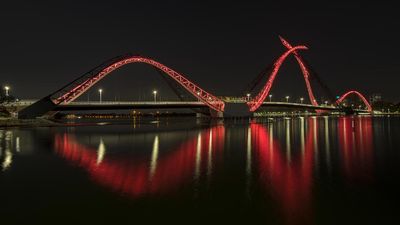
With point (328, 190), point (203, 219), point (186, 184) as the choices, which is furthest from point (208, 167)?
point (203, 219)

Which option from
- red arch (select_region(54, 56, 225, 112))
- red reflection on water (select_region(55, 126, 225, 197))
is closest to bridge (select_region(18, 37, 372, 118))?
red arch (select_region(54, 56, 225, 112))

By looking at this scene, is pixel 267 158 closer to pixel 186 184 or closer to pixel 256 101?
pixel 186 184

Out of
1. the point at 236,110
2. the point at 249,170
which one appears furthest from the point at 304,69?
the point at 249,170

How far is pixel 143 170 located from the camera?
11.6m

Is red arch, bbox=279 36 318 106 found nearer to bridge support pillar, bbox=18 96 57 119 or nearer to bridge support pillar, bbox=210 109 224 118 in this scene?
bridge support pillar, bbox=210 109 224 118

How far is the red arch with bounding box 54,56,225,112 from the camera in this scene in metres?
63.4

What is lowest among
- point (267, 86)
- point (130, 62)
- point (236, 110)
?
point (236, 110)

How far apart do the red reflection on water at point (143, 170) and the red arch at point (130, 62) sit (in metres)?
49.7

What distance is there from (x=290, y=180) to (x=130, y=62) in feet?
207

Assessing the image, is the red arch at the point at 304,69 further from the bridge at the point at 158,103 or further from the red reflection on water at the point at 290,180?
the red reflection on water at the point at 290,180

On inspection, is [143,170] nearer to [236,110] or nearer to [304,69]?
[236,110]

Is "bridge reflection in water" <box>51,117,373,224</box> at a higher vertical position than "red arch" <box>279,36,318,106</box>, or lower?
lower

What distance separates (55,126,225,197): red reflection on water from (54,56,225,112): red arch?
4970cm

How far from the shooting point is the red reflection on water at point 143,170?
30.2 ft
